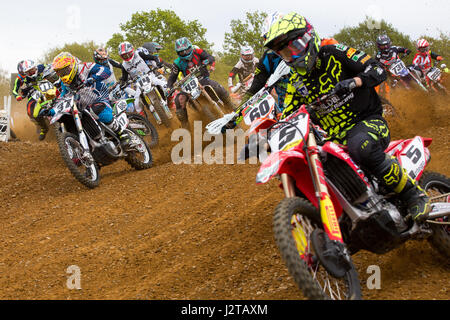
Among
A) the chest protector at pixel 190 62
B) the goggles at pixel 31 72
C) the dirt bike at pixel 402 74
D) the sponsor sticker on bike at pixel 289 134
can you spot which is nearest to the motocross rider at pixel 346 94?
the sponsor sticker on bike at pixel 289 134

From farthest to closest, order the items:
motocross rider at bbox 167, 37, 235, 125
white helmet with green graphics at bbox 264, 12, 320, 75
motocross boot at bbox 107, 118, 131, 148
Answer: motocross rider at bbox 167, 37, 235, 125 < motocross boot at bbox 107, 118, 131, 148 < white helmet with green graphics at bbox 264, 12, 320, 75

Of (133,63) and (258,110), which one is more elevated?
(133,63)

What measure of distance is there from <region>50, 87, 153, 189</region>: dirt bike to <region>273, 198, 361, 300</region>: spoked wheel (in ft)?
19.5

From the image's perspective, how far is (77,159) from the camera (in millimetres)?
8969

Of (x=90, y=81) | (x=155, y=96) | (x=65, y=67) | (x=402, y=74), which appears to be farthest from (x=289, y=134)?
(x=402, y=74)

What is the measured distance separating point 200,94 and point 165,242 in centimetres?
689

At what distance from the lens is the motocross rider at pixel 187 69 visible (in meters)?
12.5

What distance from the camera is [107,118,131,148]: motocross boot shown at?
31.9 ft

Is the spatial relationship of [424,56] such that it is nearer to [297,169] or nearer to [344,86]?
[344,86]

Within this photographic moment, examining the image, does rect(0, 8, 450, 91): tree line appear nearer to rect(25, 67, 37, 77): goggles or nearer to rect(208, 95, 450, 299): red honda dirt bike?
rect(25, 67, 37, 77): goggles

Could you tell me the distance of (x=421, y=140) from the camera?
4844mm

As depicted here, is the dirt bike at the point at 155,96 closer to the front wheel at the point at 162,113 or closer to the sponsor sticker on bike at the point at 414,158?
the front wheel at the point at 162,113

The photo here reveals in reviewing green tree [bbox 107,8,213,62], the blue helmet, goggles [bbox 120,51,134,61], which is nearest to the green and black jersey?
the blue helmet
